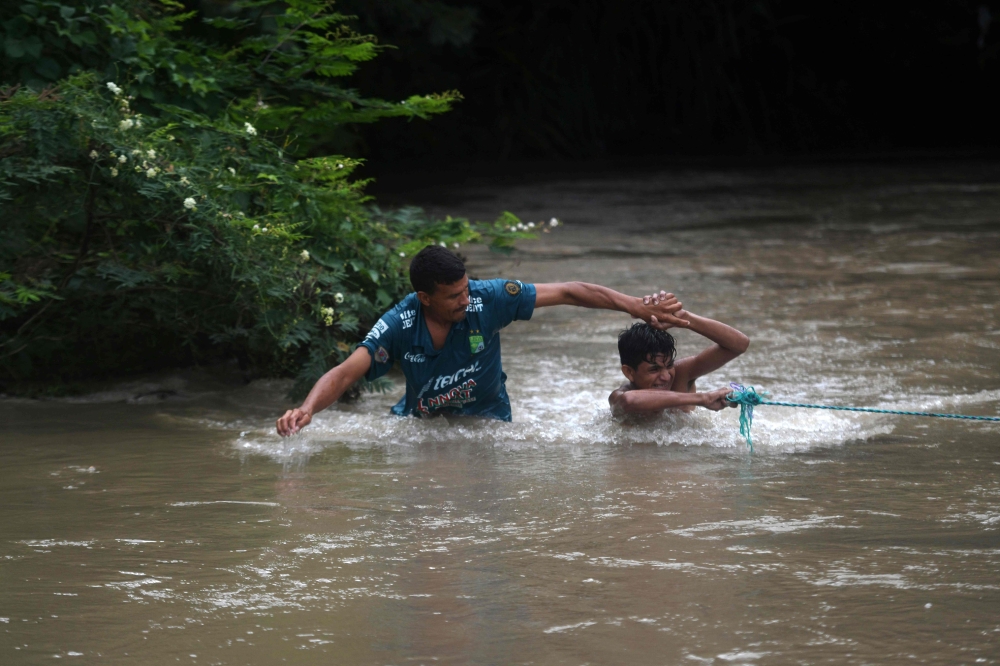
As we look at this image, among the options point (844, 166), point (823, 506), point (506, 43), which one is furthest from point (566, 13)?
point (823, 506)

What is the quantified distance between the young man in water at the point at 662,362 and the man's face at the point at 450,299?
84cm

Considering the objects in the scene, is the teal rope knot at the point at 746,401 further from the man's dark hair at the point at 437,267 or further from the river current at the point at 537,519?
the man's dark hair at the point at 437,267

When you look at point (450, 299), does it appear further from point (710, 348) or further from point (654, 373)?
point (710, 348)

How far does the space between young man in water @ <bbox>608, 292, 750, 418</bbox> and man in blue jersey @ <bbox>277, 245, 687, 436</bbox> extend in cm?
16

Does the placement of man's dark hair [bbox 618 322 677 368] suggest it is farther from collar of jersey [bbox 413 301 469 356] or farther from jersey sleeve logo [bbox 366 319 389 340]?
jersey sleeve logo [bbox 366 319 389 340]

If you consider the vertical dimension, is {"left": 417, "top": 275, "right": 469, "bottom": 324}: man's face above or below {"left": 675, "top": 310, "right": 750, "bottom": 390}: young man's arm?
above

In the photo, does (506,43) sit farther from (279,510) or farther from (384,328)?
(279,510)

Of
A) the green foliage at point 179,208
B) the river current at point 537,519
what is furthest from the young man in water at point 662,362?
the green foliage at point 179,208

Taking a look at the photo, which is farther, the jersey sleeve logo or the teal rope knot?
the jersey sleeve logo

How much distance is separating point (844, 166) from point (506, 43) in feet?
19.6

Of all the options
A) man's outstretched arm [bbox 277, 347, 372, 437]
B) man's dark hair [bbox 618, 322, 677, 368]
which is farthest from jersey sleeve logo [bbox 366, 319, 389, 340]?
man's dark hair [bbox 618, 322, 677, 368]

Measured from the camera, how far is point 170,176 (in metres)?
5.75

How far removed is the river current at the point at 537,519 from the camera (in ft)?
10.4

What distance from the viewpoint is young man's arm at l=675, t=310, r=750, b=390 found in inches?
214
